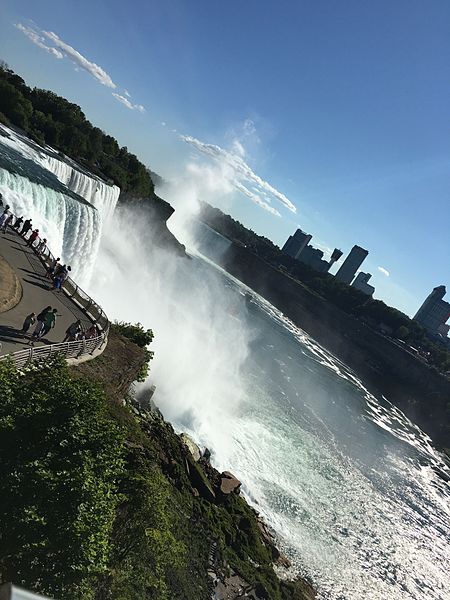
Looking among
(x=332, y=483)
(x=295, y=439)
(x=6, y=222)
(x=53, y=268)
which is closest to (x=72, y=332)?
(x=53, y=268)

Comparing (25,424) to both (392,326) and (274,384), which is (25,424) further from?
(392,326)

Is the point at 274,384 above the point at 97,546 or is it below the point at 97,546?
below

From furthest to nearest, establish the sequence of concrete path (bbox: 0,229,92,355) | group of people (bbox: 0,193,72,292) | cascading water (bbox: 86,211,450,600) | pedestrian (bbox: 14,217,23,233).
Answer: cascading water (bbox: 86,211,450,600) < pedestrian (bbox: 14,217,23,233) < group of people (bbox: 0,193,72,292) < concrete path (bbox: 0,229,92,355)

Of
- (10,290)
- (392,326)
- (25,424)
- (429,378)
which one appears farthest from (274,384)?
(392,326)

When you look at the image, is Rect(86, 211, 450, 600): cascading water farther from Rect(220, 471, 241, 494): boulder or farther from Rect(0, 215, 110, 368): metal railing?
Rect(0, 215, 110, 368): metal railing

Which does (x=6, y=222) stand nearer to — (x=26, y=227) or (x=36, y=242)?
(x=26, y=227)

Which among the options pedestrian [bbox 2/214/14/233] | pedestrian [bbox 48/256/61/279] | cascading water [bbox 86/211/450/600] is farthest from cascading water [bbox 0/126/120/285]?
cascading water [bbox 86/211/450/600]

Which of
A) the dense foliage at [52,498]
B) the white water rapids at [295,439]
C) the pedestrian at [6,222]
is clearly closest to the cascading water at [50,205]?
the white water rapids at [295,439]
